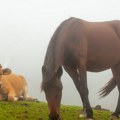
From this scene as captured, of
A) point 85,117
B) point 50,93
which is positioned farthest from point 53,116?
point 85,117

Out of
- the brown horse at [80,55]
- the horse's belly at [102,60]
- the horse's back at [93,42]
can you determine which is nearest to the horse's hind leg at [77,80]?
the brown horse at [80,55]

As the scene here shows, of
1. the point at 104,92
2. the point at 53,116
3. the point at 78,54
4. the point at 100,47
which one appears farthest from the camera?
the point at 104,92

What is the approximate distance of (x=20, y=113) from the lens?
12.1 meters

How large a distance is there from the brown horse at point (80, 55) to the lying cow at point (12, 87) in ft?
16.0

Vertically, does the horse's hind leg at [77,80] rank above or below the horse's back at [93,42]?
below

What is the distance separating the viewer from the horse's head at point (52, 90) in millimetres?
10062

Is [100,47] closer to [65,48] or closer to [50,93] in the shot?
[65,48]

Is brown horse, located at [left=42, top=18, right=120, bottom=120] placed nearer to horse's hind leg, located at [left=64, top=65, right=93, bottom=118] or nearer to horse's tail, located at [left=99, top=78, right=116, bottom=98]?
horse's hind leg, located at [left=64, top=65, right=93, bottom=118]

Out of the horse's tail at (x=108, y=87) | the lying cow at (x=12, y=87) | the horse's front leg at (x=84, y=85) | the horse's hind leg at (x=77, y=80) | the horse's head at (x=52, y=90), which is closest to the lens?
the horse's head at (x=52, y=90)

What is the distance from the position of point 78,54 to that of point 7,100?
5.94m

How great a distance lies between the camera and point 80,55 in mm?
11391

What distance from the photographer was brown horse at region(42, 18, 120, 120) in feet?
33.7

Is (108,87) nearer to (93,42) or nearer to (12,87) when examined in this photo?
(93,42)

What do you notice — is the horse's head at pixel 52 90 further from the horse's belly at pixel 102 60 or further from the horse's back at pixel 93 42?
the horse's belly at pixel 102 60
